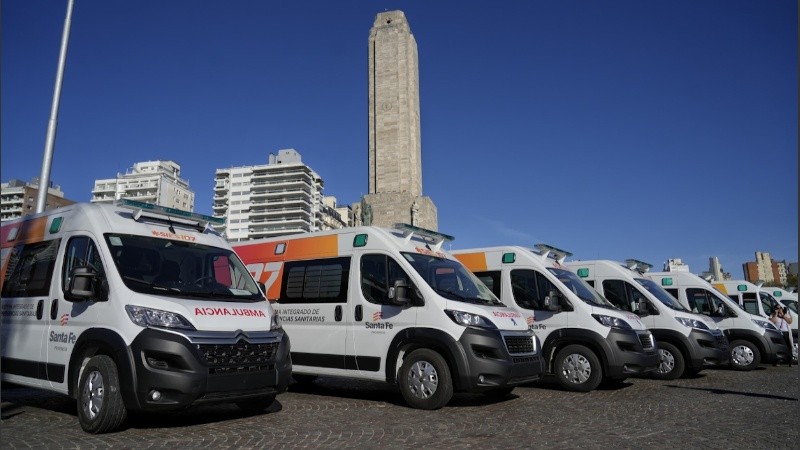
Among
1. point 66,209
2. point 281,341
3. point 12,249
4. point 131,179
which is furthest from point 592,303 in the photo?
point 131,179

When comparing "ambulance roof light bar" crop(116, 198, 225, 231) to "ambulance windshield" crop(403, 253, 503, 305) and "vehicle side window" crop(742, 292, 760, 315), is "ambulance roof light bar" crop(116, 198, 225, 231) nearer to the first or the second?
"ambulance windshield" crop(403, 253, 503, 305)

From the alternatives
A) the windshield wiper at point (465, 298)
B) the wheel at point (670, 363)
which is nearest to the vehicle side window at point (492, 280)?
the windshield wiper at point (465, 298)

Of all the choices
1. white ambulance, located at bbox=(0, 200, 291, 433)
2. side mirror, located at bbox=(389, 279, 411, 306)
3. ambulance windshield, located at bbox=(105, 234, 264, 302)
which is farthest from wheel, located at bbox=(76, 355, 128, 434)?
side mirror, located at bbox=(389, 279, 411, 306)

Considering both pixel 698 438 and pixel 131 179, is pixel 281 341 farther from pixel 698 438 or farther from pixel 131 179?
pixel 131 179

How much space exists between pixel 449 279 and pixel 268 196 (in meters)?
113

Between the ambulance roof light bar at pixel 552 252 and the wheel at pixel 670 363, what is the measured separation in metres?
2.41

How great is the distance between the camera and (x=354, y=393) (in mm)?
8836

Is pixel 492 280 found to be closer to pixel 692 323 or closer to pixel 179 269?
pixel 692 323

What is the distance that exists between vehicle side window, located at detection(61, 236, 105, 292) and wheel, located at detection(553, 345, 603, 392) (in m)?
6.65

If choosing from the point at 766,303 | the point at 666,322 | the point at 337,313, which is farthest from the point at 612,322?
the point at 766,303

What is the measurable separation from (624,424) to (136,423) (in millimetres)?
5008

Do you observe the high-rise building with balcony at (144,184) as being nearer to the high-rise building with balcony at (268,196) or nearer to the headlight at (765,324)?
the high-rise building with balcony at (268,196)

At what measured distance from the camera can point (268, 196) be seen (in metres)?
118

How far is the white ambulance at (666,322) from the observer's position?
35.1 ft
